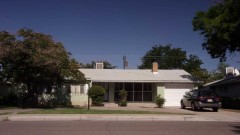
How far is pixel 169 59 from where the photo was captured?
7638 cm

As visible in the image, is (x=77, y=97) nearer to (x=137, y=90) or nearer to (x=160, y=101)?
(x=137, y=90)

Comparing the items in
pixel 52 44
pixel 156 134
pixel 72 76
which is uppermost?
pixel 52 44

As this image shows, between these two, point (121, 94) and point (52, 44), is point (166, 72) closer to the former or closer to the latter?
point (121, 94)

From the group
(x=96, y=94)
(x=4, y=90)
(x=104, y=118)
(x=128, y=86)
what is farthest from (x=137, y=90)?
(x=104, y=118)

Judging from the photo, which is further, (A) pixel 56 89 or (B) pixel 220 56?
(B) pixel 220 56

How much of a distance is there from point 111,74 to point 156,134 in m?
25.3

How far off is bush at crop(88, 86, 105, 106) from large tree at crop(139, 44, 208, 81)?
125 feet

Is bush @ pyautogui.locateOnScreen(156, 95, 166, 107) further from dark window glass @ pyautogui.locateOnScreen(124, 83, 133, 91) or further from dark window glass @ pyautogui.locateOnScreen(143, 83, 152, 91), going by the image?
dark window glass @ pyautogui.locateOnScreen(124, 83, 133, 91)

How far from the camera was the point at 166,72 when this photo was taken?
41438 mm

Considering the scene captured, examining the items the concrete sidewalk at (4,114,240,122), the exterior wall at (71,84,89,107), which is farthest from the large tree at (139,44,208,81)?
the concrete sidewalk at (4,114,240,122)

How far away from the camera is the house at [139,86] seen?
36.2 m

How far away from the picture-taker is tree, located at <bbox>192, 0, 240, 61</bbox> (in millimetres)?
31391

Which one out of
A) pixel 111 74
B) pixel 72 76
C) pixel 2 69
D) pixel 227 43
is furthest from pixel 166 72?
pixel 2 69

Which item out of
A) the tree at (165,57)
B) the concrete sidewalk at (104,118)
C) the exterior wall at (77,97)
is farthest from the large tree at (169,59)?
the concrete sidewalk at (104,118)
